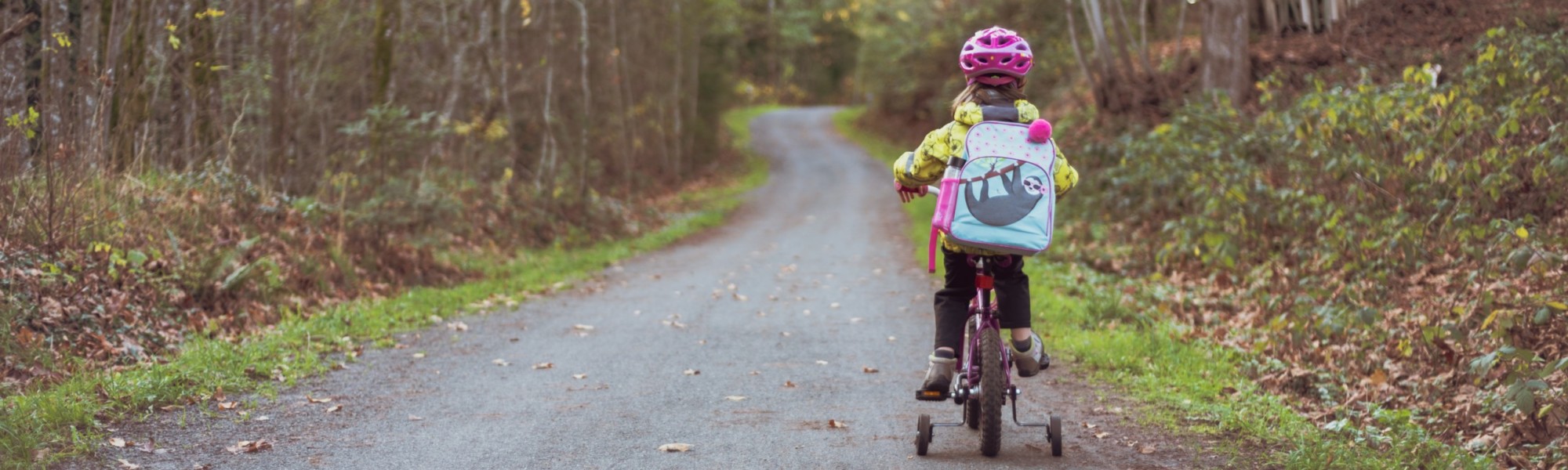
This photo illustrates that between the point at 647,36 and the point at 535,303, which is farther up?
the point at 647,36

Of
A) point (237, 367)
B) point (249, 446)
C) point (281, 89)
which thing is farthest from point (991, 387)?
point (281, 89)

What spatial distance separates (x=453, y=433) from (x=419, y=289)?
5.76m

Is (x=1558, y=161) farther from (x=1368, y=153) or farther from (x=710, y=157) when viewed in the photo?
(x=710, y=157)

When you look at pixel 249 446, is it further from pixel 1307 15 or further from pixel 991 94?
pixel 1307 15

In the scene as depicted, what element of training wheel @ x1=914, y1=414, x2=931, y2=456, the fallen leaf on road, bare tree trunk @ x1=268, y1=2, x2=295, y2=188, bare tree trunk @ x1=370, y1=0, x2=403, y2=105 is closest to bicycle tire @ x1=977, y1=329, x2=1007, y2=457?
training wheel @ x1=914, y1=414, x2=931, y2=456

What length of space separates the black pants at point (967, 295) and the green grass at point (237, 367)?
3.74m

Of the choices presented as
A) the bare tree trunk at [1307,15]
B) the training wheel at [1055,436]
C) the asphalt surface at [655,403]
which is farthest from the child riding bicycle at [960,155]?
the bare tree trunk at [1307,15]

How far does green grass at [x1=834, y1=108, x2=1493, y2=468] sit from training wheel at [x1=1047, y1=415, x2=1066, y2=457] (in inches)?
31.8

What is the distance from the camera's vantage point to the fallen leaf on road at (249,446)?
5246mm

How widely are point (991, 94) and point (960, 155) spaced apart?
36 centimetres

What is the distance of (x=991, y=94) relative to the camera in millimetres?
5012

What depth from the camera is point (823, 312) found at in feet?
35.1

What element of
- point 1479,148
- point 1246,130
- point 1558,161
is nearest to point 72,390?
point 1558,161

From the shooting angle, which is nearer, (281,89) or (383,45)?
(281,89)
